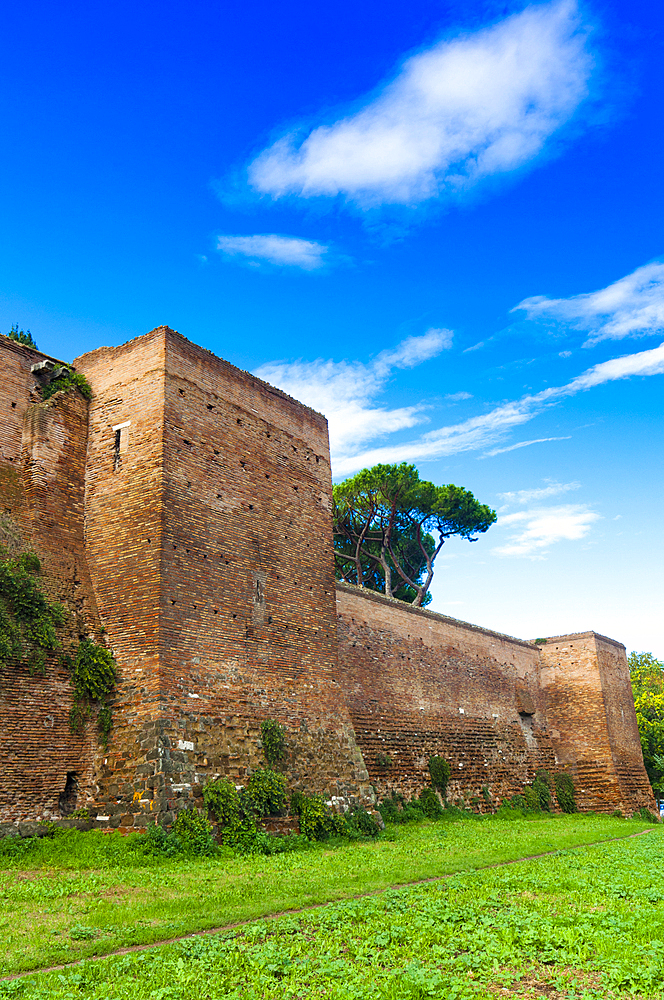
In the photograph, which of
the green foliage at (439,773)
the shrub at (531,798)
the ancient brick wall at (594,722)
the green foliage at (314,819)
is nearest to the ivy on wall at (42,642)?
the green foliage at (314,819)

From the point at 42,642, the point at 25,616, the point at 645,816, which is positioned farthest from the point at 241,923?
the point at 645,816

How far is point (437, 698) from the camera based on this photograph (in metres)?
18.8

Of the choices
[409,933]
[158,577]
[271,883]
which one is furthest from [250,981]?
[158,577]

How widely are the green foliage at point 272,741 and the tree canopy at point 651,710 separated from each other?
18.5m

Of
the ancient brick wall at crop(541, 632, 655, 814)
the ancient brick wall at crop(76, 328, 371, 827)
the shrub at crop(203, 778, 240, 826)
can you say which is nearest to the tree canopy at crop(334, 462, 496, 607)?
the ancient brick wall at crop(541, 632, 655, 814)

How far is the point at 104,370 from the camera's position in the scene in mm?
13188

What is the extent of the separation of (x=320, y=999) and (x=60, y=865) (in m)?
5.65

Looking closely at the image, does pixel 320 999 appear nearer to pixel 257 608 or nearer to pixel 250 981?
pixel 250 981

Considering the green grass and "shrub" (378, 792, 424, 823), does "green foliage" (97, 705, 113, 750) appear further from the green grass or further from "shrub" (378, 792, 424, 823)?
"shrub" (378, 792, 424, 823)

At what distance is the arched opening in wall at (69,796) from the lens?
10337 millimetres

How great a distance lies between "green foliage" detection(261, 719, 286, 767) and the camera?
11898 millimetres

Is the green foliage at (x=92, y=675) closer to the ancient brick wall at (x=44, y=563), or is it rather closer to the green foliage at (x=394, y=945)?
the ancient brick wall at (x=44, y=563)

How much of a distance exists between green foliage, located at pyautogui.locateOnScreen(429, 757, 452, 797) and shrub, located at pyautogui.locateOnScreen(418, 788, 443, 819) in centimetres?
37

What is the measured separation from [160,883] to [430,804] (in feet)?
31.5
